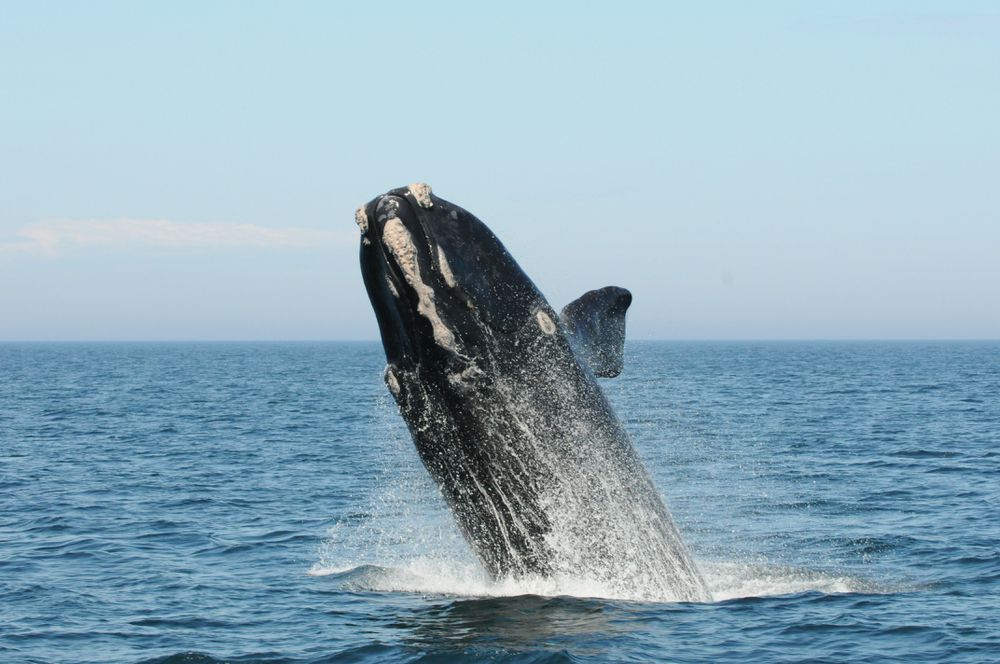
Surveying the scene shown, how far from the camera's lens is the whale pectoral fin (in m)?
11.6

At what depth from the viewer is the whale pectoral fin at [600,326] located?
1157 centimetres

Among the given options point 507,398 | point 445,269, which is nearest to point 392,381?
point 507,398

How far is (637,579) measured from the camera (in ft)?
40.3

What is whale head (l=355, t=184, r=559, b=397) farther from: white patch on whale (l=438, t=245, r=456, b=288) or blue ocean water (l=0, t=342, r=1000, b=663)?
blue ocean water (l=0, t=342, r=1000, b=663)

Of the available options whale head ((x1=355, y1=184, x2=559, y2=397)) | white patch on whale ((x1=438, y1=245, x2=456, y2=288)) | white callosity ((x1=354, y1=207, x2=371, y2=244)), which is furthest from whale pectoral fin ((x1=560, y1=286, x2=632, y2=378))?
white callosity ((x1=354, y1=207, x2=371, y2=244))

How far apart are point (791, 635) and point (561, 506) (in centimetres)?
269

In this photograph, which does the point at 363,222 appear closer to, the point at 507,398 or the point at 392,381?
the point at 392,381

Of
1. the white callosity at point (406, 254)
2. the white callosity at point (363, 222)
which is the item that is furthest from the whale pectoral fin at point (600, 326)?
the white callosity at point (363, 222)

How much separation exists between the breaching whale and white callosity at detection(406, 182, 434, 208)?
0.04 feet

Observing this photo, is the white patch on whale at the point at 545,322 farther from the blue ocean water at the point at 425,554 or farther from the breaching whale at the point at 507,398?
the blue ocean water at the point at 425,554

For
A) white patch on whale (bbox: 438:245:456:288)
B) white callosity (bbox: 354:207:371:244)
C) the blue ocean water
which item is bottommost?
the blue ocean water

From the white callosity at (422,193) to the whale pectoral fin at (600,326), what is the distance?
5.89ft

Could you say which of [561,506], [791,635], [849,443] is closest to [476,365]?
[561,506]

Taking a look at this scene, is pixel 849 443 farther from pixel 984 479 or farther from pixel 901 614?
pixel 901 614
